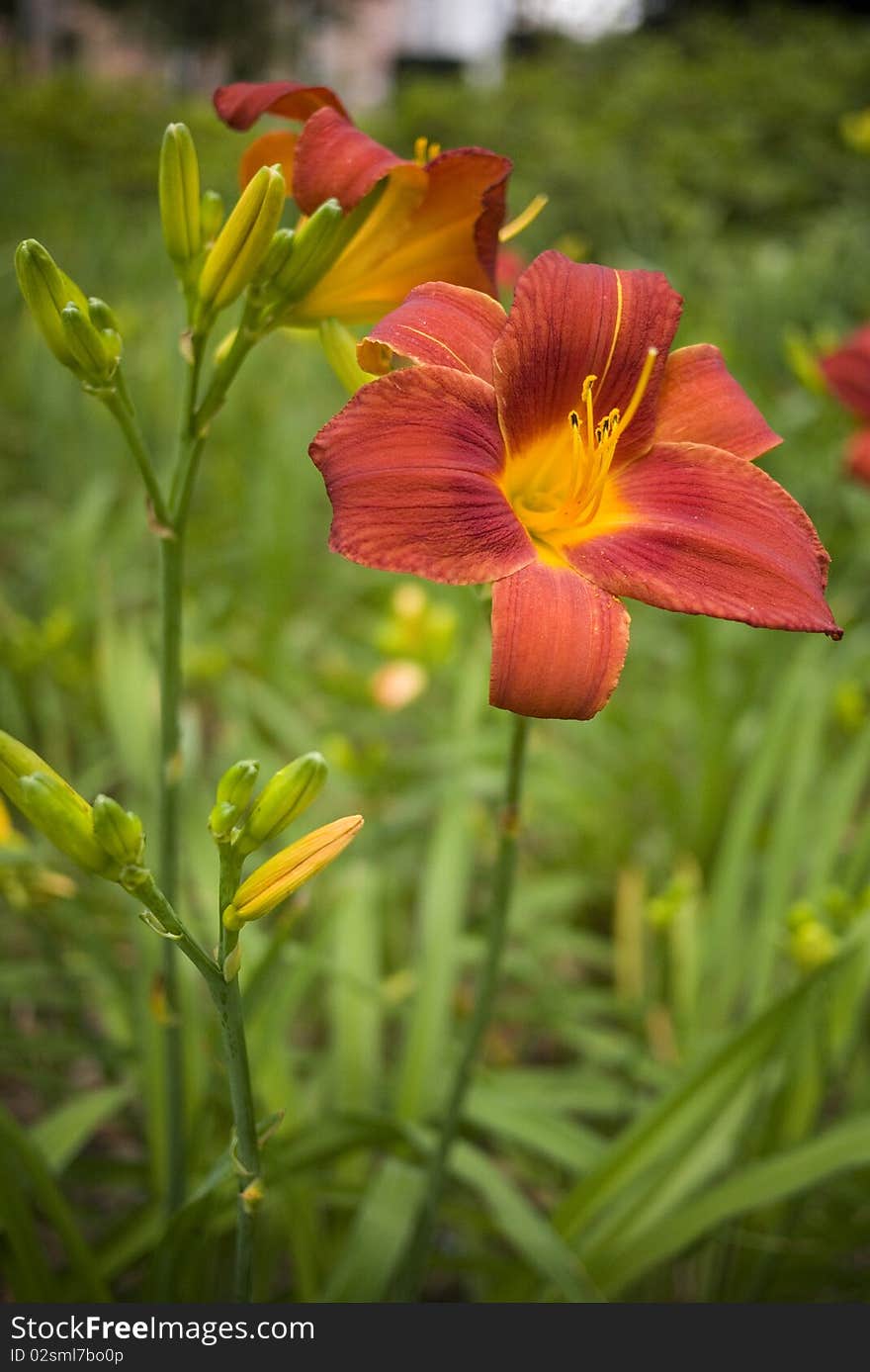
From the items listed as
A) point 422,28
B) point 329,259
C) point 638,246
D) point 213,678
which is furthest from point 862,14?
point 422,28

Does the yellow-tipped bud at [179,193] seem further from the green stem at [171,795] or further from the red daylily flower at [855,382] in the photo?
the red daylily flower at [855,382]

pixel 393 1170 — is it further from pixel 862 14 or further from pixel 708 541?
pixel 862 14

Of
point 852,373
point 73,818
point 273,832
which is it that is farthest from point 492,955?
point 852,373

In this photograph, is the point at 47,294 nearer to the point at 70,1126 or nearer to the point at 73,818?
the point at 73,818

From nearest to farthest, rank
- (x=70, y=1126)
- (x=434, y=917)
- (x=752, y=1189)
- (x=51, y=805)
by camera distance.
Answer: (x=51, y=805) → (x=752, y=1189) → (x=70, y=1126) → (x=434, y=917)

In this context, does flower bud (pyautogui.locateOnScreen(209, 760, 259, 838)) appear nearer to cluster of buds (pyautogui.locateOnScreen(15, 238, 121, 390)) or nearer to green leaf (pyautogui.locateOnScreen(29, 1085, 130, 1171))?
cluster of buds (pyautogui.locateOnScreen(15, 238, 121, 390))

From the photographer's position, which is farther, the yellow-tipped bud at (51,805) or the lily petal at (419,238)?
the lily petal at (419,238)

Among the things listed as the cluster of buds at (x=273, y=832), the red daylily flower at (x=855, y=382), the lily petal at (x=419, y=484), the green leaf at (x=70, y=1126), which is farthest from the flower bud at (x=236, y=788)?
the red daylily flower at (x=855, y=382)
